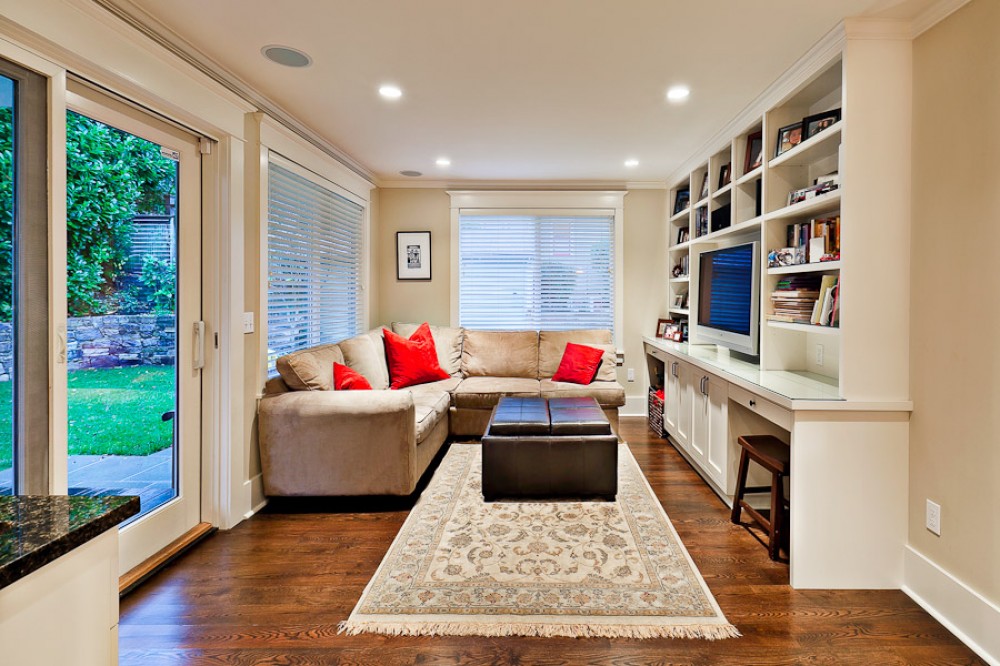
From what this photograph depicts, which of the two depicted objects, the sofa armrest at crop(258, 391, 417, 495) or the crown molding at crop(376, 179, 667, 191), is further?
the crown molding at crop(376, 179, 667, 191)

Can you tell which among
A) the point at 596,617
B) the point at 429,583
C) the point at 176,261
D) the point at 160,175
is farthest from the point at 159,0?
the point at 596,617

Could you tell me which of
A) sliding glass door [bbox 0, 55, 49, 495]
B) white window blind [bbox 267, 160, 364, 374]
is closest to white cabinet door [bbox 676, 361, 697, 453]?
white window blind [bbox 267, 160, 364, 374]

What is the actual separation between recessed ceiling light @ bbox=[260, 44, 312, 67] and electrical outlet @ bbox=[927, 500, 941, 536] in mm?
3388

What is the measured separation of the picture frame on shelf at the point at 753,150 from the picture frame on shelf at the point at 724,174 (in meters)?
0.36

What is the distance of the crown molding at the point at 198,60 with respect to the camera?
2022mm

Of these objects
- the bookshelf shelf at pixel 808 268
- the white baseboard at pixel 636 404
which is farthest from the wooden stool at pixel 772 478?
the white baseboard at pixel 636 404

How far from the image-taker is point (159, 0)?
2.02 meters

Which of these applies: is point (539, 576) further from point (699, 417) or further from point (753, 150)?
point (753, 150)

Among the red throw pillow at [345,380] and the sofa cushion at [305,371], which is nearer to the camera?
the sofa cushion at [305,371]

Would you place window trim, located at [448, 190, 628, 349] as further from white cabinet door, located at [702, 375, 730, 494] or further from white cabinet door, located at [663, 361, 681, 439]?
white cabinet door, located at [702, 375, 730, 494]

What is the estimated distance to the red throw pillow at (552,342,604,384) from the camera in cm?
463

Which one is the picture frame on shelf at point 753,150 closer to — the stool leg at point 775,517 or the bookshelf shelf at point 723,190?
the bookshelf shelf at point 723,190

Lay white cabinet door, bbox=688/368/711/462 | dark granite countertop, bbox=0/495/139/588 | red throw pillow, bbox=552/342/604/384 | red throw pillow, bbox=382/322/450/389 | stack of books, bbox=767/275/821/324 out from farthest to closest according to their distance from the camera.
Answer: red throw pillow, bbox=552/342/604/384
red throw pillow, bbox=382/322/450/389
white cabinet door, bbox=688/368/711/462
stack of books, bbox=767/275/821/324
dark granite countertop, bbox=0/495/139/588

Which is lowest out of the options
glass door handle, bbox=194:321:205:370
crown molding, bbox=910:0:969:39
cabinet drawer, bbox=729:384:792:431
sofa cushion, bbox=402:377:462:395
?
sofa cushion, bbox=402:377:462:395
